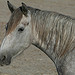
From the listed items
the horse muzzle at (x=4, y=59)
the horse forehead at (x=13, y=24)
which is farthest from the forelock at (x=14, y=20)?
the horse muzzle at (x=4, y=59)

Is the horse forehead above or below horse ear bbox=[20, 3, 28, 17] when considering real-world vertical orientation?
below

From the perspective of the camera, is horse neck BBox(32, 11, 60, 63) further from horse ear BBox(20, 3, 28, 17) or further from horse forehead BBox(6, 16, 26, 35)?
horse forehead BBox(6, 16, 26, 35)

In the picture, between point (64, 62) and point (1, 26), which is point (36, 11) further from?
point (1, 26)

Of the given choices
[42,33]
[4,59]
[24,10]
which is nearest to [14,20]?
[24,10]

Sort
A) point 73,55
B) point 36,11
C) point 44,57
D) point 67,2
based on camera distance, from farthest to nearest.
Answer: point 67,2, point 44,57, point 36,11, point 73,55

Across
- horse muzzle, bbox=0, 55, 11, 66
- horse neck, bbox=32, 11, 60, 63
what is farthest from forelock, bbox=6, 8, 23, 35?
horse muzzle, bbox=0, 55, 11, 66

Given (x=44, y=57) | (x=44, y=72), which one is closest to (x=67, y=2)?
(x=44, y=57)

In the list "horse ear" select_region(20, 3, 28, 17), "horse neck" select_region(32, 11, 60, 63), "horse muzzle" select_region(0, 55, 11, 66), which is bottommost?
"horse muzzle" select_region(0, 55, 11, 66)

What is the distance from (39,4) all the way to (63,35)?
20.2 metres

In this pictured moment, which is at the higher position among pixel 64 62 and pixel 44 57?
pixel 64 62

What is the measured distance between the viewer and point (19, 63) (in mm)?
11469

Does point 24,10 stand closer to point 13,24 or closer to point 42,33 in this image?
point 13,24

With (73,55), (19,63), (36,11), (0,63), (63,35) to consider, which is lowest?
(19,63)

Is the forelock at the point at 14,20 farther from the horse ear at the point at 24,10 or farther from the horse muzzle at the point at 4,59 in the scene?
the horse muzzle at the point at 4,59
